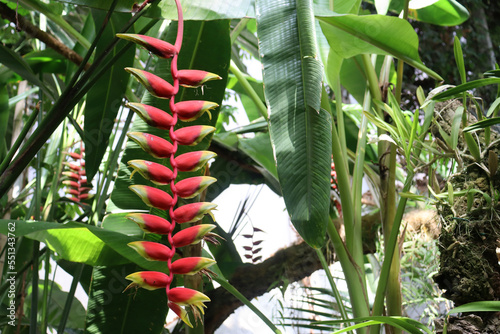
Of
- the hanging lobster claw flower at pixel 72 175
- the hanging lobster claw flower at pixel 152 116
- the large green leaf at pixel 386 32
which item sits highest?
the hanging lobster claw flower at pixel 72 175

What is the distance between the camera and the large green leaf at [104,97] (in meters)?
A: 0.65

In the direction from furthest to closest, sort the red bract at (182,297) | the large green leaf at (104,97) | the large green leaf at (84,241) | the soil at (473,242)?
1. the large green leaf at (104,97)
2. the soil at (473,242)
3. the large green leaf at (84,241)
4. the red bract at (182,297)

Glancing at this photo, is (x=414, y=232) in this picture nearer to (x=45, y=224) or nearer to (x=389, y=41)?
(x=389, y=41)

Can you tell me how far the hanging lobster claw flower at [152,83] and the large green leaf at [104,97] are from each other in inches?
14.4

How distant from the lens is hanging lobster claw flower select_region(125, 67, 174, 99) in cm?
30

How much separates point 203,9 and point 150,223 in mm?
257

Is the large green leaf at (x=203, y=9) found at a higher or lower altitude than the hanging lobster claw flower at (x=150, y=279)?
higher

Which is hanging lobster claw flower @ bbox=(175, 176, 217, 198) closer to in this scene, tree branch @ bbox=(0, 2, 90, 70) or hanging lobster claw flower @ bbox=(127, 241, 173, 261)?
hanging lobster claw flower @ bbox=(127, 241, 173, 261)

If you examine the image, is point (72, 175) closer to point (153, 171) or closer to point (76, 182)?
point (76, 182)

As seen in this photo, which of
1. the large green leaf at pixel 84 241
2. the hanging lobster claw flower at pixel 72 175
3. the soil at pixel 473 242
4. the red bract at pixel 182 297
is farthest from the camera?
the hanging lobster claw flower at pixel 72 175

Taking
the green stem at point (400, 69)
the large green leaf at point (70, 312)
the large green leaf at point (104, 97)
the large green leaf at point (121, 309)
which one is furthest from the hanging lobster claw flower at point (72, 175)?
the green stem at point (400, 69)

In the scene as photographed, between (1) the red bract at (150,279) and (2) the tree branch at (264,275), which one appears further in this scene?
(2) the tree branch at (264,275)

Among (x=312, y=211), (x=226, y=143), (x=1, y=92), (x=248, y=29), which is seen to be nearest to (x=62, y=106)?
(x=312, y=211)

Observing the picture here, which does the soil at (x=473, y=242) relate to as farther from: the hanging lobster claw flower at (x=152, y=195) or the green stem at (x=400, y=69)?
the hanging lobster claw flower at (x=152, y=195)
